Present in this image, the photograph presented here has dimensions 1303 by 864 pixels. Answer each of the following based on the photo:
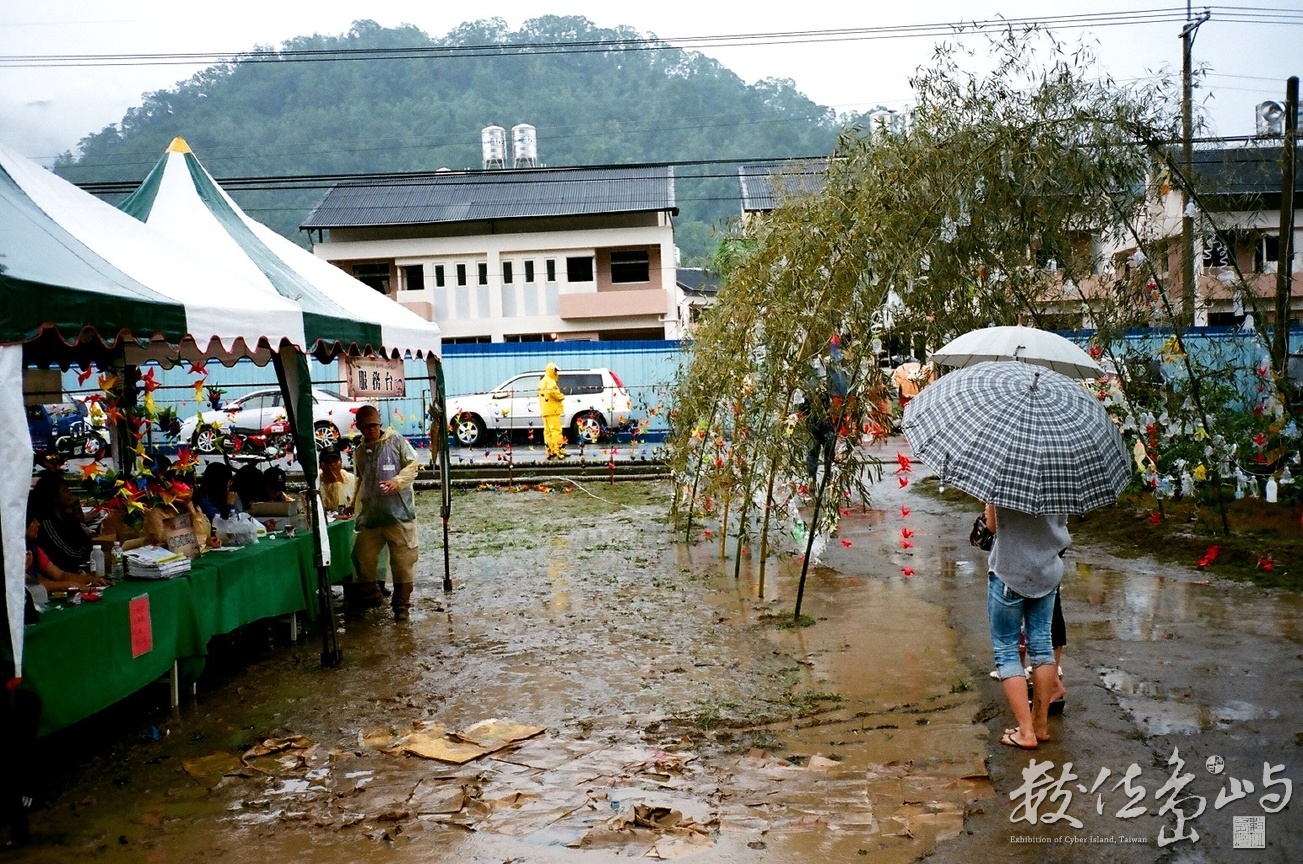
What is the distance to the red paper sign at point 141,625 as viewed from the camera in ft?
18.3

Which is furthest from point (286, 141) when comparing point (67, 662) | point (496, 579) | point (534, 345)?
point (67, 662)

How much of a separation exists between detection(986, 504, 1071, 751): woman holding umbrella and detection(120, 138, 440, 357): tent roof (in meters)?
4.51

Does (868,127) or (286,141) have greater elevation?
(286,141)

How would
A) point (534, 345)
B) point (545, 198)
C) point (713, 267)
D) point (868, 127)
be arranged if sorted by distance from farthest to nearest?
point (545, 198), point (534, 345), point (713, 267), point (868, 127)

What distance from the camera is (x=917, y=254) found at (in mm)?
6738

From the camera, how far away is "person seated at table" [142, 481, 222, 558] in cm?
641

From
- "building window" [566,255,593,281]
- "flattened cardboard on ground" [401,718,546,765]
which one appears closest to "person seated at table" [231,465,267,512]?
"flattened cardboard on ground" [401,718,546,765]

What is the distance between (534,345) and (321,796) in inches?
798

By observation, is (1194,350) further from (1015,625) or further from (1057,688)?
(1015,625)

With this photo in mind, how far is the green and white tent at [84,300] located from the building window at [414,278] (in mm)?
28884

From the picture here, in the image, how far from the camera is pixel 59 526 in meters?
6.12

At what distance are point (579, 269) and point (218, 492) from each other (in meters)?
28.8

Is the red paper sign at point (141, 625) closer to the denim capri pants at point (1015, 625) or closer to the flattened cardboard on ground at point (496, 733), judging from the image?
the flattened cardboard on ground at point (496, 733)

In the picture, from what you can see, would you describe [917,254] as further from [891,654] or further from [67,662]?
[67,662]
